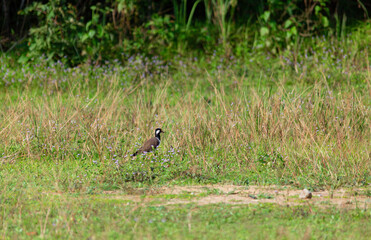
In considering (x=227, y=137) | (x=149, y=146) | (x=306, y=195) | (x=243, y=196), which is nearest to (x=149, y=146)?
(x=149, y=146)

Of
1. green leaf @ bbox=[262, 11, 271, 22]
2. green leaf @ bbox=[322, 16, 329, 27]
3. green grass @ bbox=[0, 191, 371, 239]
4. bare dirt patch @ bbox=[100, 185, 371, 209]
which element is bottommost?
bare dirt patch @ bbox=[100, 185, 371, 209]

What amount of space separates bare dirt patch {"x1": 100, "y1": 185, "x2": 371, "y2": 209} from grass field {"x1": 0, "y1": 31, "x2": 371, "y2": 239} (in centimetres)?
10

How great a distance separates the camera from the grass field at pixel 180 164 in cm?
435

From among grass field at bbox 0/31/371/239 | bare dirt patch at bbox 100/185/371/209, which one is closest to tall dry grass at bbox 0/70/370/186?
grass field at bbox 0/31/371/239

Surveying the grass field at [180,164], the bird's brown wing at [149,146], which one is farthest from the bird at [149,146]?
the grass field at [180,164]

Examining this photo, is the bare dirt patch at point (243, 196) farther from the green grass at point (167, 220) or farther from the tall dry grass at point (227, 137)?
the tall dry grass at point (227, 137)

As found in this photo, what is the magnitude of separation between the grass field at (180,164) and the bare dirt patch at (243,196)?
0.10 m

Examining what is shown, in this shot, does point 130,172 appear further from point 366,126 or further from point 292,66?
point 292,66

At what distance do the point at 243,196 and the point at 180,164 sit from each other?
4.17 ft

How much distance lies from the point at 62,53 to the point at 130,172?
634 centimetres

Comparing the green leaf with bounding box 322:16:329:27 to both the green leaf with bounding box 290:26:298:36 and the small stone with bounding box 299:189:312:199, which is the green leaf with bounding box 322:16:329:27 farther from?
the small stone with bounding box 299:189:312:199

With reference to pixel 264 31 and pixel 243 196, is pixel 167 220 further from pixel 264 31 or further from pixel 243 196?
pixel 264 31

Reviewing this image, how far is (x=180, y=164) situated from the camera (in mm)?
6418

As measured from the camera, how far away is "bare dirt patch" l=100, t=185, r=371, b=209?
5.07 metres
